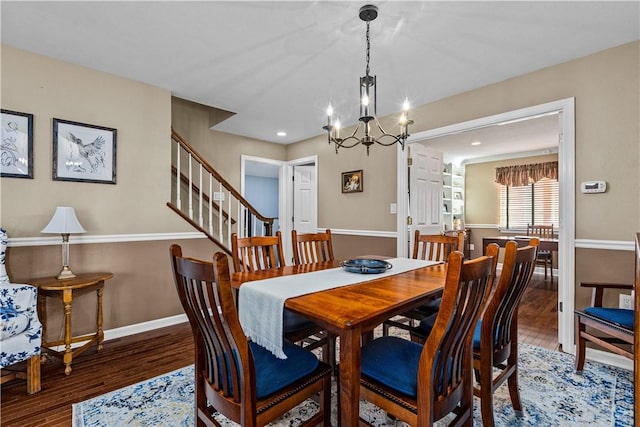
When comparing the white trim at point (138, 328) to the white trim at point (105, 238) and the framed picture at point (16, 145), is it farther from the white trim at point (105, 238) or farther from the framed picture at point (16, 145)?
the framed picture at point (16, 145)

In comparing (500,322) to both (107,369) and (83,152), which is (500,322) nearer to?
(107,369)

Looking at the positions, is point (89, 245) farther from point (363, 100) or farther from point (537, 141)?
point (537, 141)

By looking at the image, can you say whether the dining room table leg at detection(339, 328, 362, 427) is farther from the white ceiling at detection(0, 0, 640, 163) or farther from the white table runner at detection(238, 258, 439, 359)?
the white ceiling at detection(0, 0, 640, 163)

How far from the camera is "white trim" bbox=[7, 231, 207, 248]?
2.38 metres

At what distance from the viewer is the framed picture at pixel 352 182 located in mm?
4195

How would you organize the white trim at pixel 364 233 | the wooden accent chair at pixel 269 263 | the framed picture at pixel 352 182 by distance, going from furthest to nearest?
the framed picture at pixel 352 182, the white trim at pixel 364 233, the wooden accent chair at pixel 269 263

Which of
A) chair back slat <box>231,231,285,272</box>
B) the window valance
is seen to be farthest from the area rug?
the window valance

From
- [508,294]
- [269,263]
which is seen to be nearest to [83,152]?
[269,263]

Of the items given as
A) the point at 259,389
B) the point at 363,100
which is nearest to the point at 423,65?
the point at 363,100

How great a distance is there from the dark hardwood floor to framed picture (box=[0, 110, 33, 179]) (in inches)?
58.6

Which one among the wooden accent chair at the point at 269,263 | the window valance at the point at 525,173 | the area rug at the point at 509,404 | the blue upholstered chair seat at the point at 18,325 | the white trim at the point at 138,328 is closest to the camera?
the area rug at the point at 509,404

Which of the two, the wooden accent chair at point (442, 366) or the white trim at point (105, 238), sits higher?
the white trim at point (105, 238)

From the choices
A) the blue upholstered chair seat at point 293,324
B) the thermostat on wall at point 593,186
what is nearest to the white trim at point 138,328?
the blue upholstered chair seat at point 293,324

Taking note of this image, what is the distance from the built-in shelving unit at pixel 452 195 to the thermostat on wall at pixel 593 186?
3.55 metres
